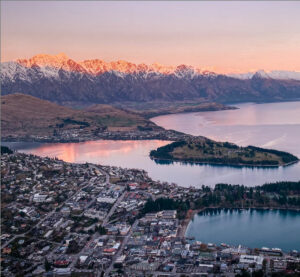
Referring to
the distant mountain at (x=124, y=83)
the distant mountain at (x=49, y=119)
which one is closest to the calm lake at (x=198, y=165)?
the distant mountain at (x=49, y=119)

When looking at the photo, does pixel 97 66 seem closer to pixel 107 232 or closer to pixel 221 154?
pixel 221 154

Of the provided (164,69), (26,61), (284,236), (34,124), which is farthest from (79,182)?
(164,69)

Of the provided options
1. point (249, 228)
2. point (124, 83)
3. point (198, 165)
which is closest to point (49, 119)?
point (198, 165)

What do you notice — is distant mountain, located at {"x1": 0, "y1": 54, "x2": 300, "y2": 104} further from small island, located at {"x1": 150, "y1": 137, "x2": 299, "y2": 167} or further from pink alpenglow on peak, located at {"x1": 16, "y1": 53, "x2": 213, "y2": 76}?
small island, located at {"x1": 150, "y1": 137, "x2": 299, "y2": 167}

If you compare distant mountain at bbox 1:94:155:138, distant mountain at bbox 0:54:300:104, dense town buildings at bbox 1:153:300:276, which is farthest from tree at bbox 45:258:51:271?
distant mountain at bbox 0:54:300:104

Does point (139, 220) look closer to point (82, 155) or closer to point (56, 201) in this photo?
point (56, 201)

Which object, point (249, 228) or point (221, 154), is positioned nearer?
point (249, 228)

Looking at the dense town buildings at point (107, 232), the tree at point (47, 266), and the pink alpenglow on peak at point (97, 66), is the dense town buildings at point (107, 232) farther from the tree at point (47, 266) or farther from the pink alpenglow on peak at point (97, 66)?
the pink alpenglow on peak at point (97, 66)
